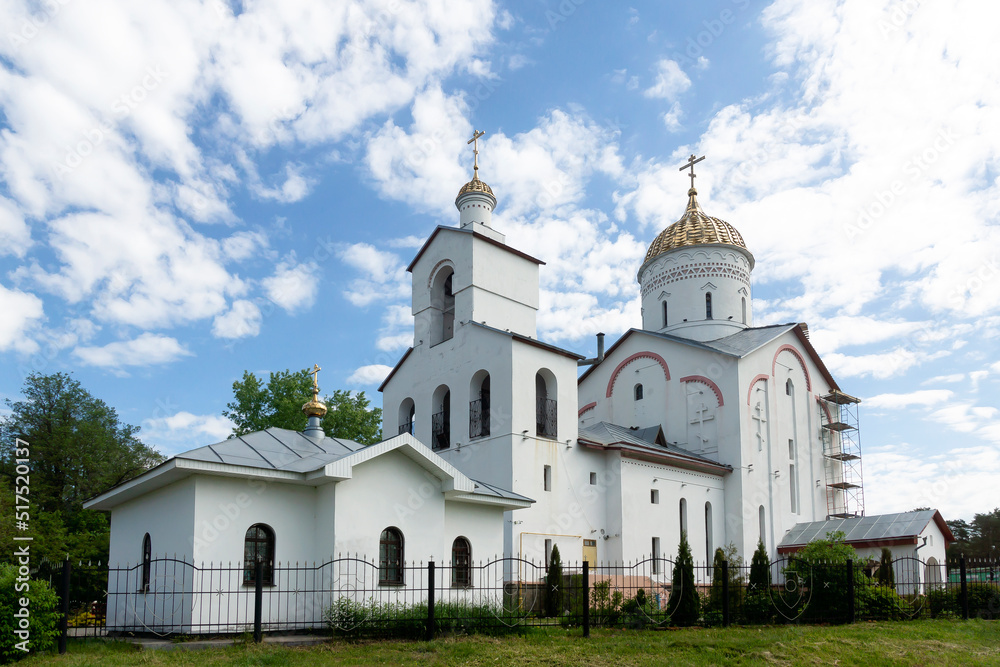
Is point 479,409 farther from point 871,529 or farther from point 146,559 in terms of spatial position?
point 871,529

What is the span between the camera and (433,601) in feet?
40.4

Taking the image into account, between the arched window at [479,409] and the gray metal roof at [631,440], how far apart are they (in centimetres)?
282

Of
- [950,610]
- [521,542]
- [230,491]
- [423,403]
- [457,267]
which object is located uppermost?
[457,267]

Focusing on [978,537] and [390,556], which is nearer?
[390,556]

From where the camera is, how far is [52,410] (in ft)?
110

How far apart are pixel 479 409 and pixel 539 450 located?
224 cm

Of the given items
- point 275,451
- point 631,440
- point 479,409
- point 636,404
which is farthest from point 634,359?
point 275,451

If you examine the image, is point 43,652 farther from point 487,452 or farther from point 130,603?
point 487,452

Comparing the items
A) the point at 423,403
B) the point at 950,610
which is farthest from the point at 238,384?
the point at 950,610

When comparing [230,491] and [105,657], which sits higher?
[230,491]

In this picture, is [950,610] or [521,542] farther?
[521,542]

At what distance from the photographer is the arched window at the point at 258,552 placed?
44.8ft

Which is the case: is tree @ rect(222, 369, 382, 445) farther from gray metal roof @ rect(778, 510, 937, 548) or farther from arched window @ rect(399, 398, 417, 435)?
gray metal roof @ rect(778, 510, 937, 548)

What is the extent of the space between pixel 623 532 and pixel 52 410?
24.8 m
